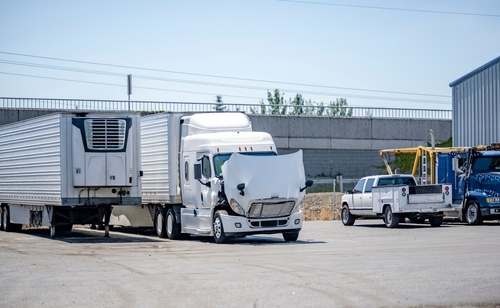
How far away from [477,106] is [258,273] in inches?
1238

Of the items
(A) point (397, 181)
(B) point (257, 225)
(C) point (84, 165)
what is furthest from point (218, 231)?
(A) point (397, 181)

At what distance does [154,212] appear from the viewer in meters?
26.4

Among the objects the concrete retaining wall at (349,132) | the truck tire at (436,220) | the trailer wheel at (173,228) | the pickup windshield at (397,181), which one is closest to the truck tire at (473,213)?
the truck tire at (436,220)

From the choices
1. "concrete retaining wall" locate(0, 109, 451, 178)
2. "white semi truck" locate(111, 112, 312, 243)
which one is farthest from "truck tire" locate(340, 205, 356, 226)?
"concrete retaining wall" locate(0, 109, 451, 178)

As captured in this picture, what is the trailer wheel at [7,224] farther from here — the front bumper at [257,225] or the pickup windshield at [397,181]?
the pickup windshield at [397,181]

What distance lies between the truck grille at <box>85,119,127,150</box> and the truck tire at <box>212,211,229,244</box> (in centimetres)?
393

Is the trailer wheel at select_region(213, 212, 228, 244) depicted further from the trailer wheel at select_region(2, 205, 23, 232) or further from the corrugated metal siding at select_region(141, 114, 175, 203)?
the trailer wheel at select_region(2, 205, 23, 232)

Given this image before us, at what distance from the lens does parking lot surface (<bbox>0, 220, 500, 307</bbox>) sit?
1075cm

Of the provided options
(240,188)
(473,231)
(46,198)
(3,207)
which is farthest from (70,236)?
(473,231)

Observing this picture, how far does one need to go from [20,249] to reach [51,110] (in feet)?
92.4

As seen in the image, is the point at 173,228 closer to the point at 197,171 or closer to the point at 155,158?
the point at 155,158

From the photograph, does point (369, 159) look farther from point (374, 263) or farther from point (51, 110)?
point (374, 263)

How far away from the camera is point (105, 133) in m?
23.8

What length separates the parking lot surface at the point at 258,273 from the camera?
1075 centimetres
